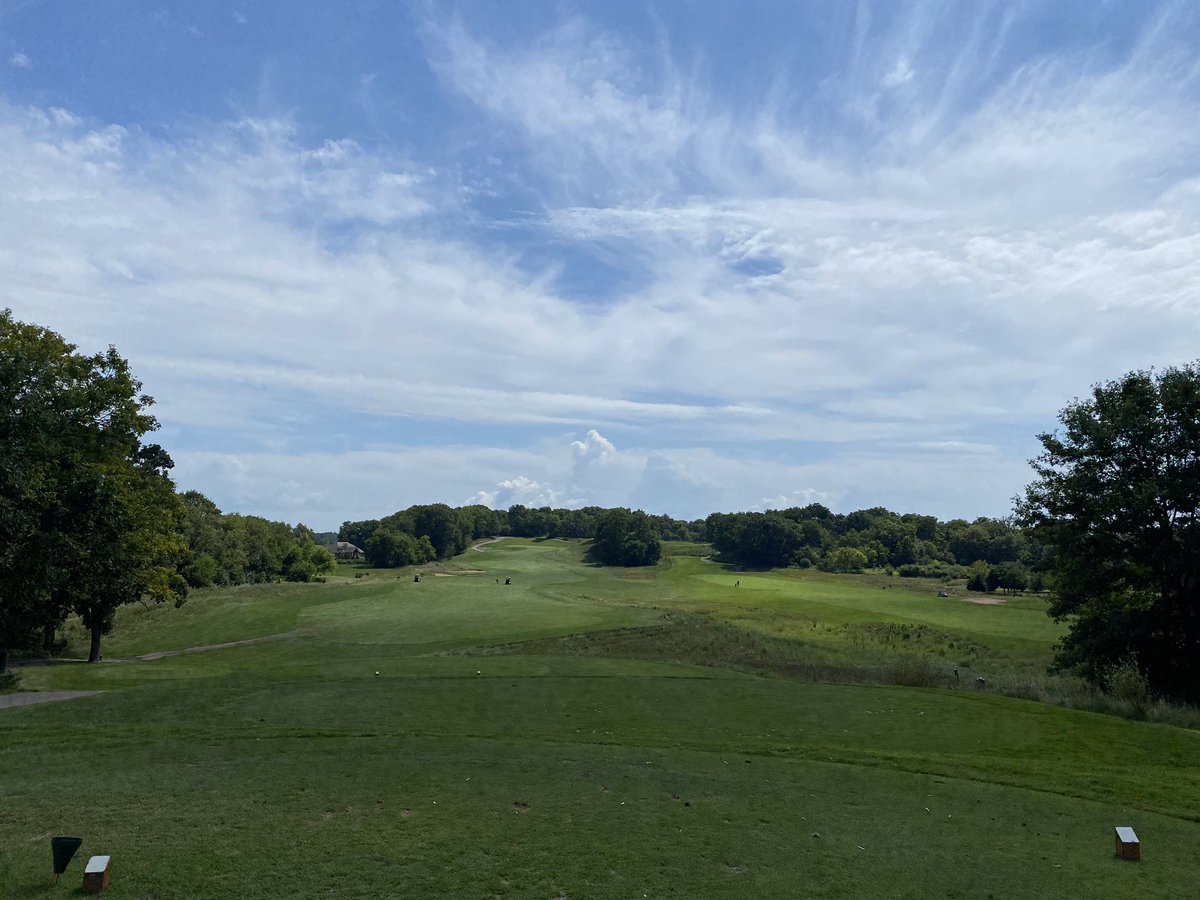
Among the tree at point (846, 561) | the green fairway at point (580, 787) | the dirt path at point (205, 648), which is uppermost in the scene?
the tree at point (846, 561)

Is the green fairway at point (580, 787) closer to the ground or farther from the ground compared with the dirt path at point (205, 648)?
farther from the ground

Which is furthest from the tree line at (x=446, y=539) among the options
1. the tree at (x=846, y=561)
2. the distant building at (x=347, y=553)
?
the tree at (x=846, y=561)

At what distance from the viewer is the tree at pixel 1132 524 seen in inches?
1203

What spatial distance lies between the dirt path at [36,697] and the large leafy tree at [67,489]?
4.84 meters

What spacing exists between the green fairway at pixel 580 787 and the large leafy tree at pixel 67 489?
15.9 ft

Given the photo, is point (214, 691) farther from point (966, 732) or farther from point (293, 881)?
point (966, 732)

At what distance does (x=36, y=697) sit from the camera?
2583 cm

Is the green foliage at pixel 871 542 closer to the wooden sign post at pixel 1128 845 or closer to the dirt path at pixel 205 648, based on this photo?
the dirt path at pixel 205 648

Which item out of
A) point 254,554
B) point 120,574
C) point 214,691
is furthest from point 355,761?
point 254,554

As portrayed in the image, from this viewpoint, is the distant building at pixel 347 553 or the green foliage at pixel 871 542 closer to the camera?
the green foliage at pixel 871 542

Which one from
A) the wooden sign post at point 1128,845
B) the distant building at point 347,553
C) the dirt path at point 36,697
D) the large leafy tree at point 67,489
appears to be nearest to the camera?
the wooden sign post at point 1128,845

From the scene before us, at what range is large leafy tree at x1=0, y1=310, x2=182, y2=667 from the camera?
27.3 meters

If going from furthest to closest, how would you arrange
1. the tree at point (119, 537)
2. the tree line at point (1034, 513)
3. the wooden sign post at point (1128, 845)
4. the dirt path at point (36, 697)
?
the tree at point (119, 537) < the tree line at point (1034, 513) < the dirt path at point (36, 697) < the wooden sign post at point (1128, 845)

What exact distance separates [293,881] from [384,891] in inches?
42.8
